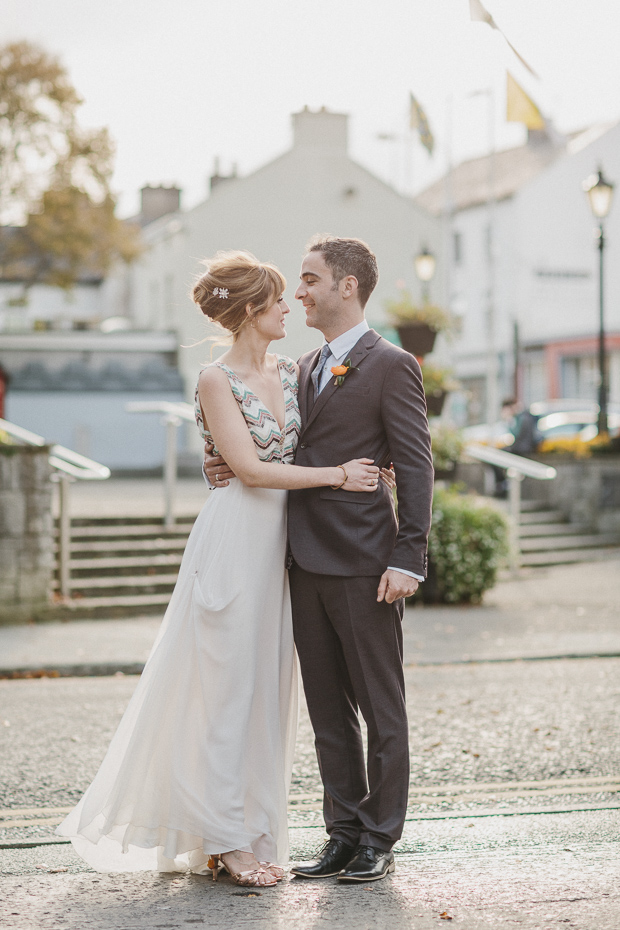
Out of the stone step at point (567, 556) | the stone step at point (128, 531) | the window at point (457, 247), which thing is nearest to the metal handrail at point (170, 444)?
the stone step at point (128, 531)

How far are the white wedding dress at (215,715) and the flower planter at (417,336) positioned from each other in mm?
8890

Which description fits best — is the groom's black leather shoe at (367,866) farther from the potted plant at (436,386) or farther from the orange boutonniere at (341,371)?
the potted plant at (436,386)

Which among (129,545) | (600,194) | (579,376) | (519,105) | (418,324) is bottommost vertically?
(129,545)

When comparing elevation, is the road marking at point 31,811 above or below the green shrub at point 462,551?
below

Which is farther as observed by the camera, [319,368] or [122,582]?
[122,582]

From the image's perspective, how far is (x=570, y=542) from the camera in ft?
49.3

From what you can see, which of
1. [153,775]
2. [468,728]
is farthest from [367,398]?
[468,728]

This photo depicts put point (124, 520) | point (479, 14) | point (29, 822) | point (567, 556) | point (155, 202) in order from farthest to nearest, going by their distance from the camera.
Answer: point (155, 202)
point (567, 556)
point (124, 520)
point (479, 14)
point (29, 822)

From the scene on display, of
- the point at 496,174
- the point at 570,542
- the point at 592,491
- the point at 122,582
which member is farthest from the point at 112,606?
the point at 496,174

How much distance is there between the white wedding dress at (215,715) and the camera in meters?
3.73

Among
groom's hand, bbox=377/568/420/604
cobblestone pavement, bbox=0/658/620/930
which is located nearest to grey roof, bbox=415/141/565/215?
cobblestone pavement, bbox=0/658/620/930

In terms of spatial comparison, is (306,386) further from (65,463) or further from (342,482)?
(65,463)

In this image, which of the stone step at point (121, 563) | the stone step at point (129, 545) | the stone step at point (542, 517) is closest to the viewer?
the stone step at point (121, 563)

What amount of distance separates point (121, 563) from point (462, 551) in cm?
342
